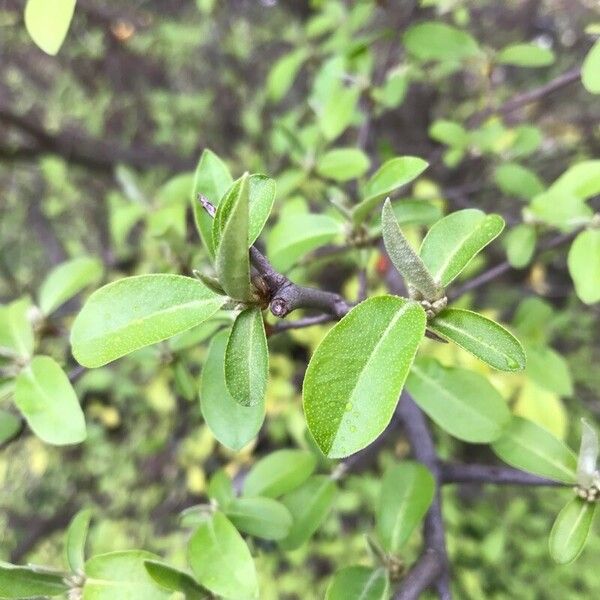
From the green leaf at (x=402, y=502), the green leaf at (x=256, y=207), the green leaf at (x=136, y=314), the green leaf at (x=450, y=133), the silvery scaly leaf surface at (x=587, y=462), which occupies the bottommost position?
the green leaf at (x=402, y=502)

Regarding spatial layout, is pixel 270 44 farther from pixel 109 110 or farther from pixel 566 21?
pixel 566 21

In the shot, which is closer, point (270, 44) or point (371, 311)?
point (371, 311)

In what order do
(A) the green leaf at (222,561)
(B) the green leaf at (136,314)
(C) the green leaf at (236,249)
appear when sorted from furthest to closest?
1. (A) the green leaf at (222,561)
2. (B) the green leaf at (136,314)
3. (C) the green leaf at (236,249)

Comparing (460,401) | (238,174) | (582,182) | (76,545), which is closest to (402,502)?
(460,401)

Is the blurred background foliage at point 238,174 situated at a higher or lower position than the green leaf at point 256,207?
lower

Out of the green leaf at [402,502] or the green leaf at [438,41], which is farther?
the green leaf at [438,41]

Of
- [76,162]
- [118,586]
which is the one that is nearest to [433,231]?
[118,586]

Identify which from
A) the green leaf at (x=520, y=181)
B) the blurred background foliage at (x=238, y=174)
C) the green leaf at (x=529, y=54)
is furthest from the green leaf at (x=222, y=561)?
the green leaf at (x=529, y=54)

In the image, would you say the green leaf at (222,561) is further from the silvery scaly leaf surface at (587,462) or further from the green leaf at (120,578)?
the silvery scaly leaf surface at (587,462)
